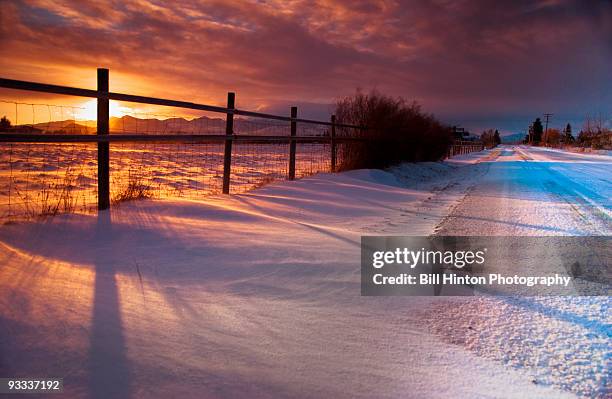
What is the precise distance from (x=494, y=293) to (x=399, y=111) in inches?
603

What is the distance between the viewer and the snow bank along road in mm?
2193

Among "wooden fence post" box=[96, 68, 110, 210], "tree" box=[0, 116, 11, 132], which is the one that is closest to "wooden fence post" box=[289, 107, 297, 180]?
"wooden fence post" box=[96, 68, 110, 210]

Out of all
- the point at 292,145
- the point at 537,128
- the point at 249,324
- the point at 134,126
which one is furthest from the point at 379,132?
the point at 537,128

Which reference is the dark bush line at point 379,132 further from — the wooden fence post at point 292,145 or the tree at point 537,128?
the tree at point 537,128

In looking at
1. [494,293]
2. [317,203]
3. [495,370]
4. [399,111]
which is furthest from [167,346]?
[399,111]

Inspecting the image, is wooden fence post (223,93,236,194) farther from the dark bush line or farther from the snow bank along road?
the dark bush line

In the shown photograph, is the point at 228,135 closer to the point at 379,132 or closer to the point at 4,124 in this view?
the point at 4,124

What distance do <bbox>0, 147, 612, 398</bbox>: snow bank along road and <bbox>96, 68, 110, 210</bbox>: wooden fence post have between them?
518 mm

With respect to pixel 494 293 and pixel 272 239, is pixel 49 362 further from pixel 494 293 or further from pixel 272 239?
pixel 494 293

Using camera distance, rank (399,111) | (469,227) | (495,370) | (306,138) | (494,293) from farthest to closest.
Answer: (399,111) → (306,138) → (469,227) → (494,293) → (495,370)

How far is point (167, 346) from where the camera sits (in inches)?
95.7

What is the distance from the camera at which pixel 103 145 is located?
573cm

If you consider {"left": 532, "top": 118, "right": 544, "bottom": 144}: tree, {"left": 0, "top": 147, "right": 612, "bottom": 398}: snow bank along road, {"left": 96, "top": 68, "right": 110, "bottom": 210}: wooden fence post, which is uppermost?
{"left": 532, "top": 118, "right": 544, "bottom": 144}: tree

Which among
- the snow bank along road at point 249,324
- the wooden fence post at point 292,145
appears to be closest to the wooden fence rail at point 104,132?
the snow bank along road at point 249,324
